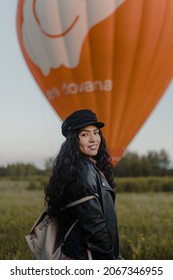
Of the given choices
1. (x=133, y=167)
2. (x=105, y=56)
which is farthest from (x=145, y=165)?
(x=105, y=56)

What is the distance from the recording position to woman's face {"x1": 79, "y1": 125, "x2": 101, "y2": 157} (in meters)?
1.98

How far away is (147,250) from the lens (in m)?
3.09

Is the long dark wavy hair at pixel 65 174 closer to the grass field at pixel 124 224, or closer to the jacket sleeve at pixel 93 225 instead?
the jacket sleeve at pixel 93 225

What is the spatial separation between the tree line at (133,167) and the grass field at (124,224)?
0.50 ft

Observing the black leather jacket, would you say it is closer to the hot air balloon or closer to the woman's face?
the woman's face

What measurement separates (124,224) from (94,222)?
1.92 m

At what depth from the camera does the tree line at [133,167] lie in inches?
132

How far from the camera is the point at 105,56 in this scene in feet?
11.1

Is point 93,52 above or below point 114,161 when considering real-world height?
above

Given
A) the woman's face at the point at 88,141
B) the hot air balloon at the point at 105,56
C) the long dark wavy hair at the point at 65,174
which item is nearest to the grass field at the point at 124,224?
the hot air balloon at the point at 105,56

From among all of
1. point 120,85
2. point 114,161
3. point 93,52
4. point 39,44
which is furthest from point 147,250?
point 39,44

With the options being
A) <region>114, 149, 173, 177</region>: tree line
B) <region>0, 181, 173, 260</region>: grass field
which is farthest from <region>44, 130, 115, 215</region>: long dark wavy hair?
<region>114, 149, 173, 177</region>: tree line
